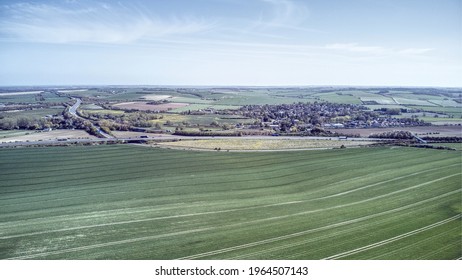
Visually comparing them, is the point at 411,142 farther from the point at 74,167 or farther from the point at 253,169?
the point at 74,167

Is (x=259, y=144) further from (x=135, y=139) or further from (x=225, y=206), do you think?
(x=225, y=206)

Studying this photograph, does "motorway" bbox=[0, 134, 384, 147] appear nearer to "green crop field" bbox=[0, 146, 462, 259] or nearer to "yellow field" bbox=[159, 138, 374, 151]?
"yellow field" bbox=[159, 138, 374, 151]

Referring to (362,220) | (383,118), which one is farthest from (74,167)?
(383,118)

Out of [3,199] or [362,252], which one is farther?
[3,199]

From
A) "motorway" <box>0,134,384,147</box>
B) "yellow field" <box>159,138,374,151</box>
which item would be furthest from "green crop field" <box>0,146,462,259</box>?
"yellow field" <box>159,138,374,151</box>

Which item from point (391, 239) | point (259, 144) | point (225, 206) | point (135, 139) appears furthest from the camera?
point (135, 139)

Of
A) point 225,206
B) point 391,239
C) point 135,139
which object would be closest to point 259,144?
point 135,139
